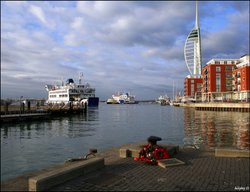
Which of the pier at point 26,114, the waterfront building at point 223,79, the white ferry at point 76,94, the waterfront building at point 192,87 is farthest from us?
the waterfront building at point 192,87

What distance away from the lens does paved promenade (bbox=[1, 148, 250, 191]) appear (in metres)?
8.55

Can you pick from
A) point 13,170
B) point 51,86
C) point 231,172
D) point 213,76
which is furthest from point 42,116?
point 51,86

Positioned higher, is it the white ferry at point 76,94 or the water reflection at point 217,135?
the white ferry at point 76,94

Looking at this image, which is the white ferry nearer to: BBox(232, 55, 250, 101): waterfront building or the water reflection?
BBox(232, 55, 250, 101): waterfront building

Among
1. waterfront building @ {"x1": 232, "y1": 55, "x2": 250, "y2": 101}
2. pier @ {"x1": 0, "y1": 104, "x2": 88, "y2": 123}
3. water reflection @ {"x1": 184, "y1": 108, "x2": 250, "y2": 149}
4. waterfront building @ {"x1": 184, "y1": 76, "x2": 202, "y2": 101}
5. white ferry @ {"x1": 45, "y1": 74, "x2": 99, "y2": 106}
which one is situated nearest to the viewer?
water reflection @ {"x1": 184, "y1": 108, "x2": 250, "y2": 149}

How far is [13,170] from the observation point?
14.8 metres

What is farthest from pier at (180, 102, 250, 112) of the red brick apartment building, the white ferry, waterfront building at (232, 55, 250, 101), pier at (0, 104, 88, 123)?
the white ferry

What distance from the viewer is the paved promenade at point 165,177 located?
8.55 meters

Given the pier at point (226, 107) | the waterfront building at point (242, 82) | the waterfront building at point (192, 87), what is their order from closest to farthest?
1. the pier at point (226, 107)
2. the waterfront building at point (242, 82)
3. the waterfront building at point (192, 87)

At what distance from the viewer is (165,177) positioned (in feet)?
31.8

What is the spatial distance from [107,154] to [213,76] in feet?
406

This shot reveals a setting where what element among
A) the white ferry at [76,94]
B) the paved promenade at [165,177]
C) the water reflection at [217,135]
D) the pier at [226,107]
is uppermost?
the white ferry at [76,94]

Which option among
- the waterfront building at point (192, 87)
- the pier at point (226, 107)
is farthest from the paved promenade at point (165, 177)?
the waterfront building at point (192, 87)

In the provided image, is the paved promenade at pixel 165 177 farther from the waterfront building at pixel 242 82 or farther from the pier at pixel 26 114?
the waterfront building at pixel 242 82
